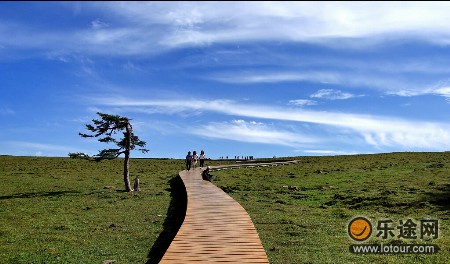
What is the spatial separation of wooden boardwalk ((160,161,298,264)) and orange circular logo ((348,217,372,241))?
389 centimetres

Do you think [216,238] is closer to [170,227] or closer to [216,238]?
[216,238]

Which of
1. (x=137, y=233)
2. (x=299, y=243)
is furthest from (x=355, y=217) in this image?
(x=137, y=233)

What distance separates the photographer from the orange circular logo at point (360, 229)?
14.9 meters

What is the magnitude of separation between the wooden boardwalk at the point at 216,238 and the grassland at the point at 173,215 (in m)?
1.00

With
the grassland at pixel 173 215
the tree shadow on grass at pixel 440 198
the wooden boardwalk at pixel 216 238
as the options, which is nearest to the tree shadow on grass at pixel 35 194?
the grassland at pixel 173 215

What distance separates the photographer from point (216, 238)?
41.0 feet

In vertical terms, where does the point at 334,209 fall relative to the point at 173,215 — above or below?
above

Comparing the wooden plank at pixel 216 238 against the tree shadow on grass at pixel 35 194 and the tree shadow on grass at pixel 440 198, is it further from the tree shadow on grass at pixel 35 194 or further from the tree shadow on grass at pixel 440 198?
the tree shadow on grass at pixel 35 194

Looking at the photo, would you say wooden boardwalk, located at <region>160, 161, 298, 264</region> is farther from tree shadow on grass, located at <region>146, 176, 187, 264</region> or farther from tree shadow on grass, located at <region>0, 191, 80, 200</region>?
tree shadow on grass, located at <region>0, 191, 80, 200</region>

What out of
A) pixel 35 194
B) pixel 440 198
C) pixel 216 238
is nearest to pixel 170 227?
pixel 216 238

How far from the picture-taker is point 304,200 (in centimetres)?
2522

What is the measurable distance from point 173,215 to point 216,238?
8.16m

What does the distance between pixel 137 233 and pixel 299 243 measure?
6.36m

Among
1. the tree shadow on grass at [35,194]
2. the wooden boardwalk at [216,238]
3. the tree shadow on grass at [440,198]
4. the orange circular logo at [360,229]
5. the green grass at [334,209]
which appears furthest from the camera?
the tree shadow on grass at [35,194]
